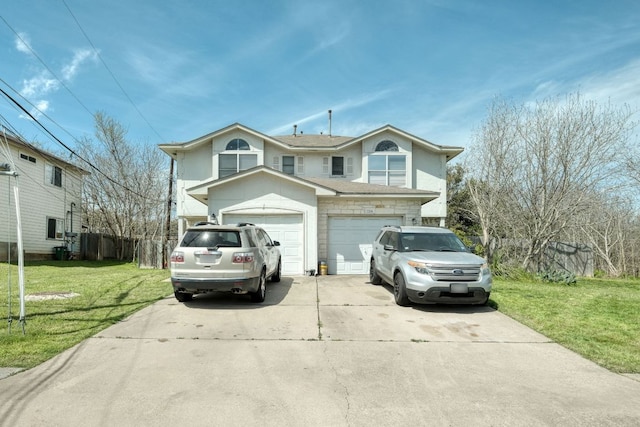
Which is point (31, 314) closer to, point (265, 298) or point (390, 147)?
point (265, 298)

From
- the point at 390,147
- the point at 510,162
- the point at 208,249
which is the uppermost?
the point at 390,147

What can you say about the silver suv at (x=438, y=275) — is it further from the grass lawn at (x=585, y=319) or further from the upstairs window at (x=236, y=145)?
the upstairs window at (x=236, y=145)

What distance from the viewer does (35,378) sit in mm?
4164

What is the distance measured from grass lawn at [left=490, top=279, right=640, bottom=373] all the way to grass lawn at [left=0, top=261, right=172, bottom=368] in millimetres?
7522

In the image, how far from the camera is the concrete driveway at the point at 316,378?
3443 mm

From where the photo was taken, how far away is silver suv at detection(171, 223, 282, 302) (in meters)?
7.58

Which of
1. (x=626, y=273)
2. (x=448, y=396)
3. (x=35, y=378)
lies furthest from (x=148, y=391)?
(x=626, y=273)

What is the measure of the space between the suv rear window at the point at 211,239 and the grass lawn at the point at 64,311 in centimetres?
179

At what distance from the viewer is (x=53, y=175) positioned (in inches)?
914

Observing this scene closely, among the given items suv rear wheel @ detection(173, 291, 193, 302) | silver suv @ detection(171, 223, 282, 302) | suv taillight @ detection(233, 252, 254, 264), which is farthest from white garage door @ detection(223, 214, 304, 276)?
suv taillight @ detection(233, 252, 254, 264)

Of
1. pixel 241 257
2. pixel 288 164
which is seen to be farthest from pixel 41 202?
Result: pixel 241 257

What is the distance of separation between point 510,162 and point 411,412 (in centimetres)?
1456

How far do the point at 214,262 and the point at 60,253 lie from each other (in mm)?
19649

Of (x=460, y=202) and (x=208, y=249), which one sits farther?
(x=460, y=202)
